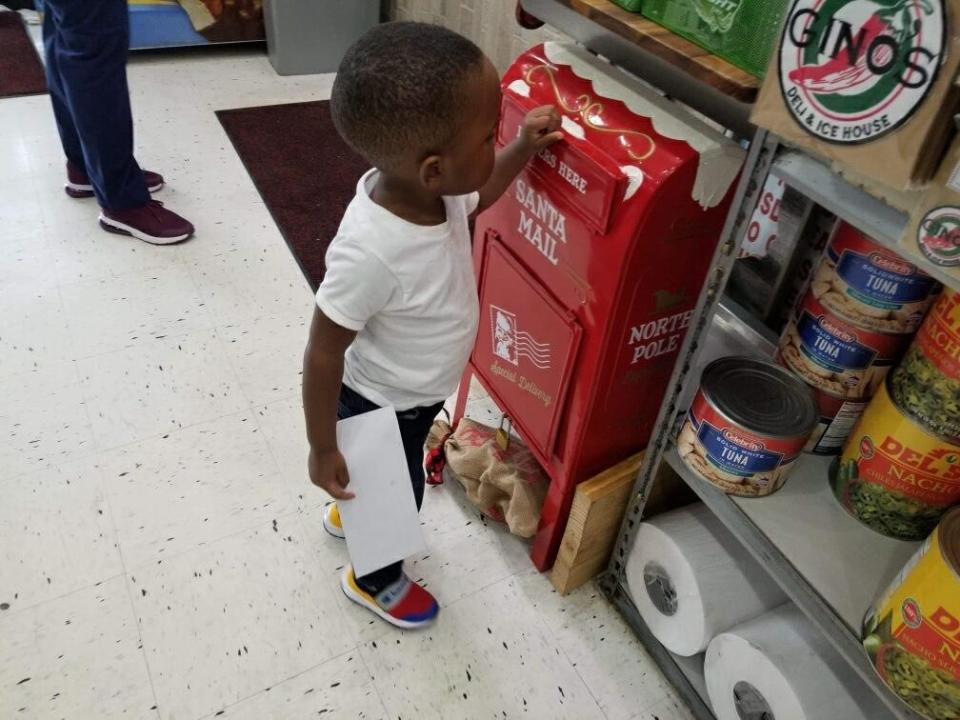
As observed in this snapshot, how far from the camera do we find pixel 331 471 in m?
1.07

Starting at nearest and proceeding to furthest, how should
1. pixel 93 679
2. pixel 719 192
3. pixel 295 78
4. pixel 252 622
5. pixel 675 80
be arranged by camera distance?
pixel 719 192
pixel 675 80
pixel 93 679
pixel 252 622
pixel 295 78

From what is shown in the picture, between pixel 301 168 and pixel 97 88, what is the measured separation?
0.79 metres

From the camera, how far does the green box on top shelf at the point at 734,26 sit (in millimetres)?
778

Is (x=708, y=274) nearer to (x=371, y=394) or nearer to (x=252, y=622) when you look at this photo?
(x=371, y=394)

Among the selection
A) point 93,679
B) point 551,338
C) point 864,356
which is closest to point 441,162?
point 551,338

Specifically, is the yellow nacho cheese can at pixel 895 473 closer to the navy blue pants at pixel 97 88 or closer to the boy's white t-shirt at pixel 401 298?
the boy's white t-shirt at pixel 401 298

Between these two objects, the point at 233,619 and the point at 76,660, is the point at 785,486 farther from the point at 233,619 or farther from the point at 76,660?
the point at 76,660

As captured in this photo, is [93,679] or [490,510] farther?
[490,510]

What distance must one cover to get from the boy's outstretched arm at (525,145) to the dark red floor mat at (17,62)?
2.65 metres

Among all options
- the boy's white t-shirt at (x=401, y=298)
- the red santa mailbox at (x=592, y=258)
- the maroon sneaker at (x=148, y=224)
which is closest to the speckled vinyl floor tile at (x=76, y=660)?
the boy's white t-shirt at (x=401, y=298)

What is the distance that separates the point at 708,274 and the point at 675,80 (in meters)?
0.36

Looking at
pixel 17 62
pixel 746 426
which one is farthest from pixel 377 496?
pixel 17 62

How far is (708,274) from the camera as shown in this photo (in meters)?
0.92

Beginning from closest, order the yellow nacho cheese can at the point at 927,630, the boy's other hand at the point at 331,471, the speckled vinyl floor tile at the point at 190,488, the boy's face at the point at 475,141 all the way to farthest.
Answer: the yellow nacho cheese can at the point at 927,630
the boy's face at the point at 475,141
the boy's other hand at the point at 331,471
the speckled vinyl floor tile at the point at 190,488
